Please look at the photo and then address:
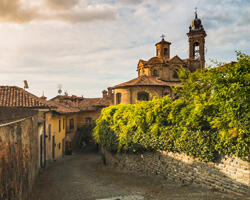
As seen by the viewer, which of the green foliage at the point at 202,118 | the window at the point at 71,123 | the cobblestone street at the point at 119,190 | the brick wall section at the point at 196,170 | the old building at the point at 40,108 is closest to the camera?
the green foliage at the point at 202,118

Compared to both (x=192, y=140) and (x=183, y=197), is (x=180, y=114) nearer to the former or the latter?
(x=192, y=140)

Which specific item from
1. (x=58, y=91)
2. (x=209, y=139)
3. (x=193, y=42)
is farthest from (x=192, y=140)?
(x=58, y=91)

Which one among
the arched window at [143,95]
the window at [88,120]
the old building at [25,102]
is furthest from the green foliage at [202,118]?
the window at [88,120]

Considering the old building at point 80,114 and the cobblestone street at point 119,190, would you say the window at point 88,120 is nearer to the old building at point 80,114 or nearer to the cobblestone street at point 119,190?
the old building at point 80,114

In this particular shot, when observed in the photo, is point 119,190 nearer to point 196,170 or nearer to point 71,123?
point 196,170

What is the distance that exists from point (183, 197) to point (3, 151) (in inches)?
280

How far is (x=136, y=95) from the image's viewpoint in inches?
1177

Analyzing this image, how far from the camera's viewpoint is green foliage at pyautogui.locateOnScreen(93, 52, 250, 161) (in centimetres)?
844

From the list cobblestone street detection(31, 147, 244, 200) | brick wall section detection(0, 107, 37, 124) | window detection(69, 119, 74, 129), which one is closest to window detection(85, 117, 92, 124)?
window detection(69, 119, 74, 129)

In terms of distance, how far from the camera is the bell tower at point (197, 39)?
46156mm

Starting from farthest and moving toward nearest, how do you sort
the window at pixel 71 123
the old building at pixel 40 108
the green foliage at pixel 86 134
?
the green foliage at pixel 86 134 → the window at pixel 71 123 → the old building at pixel 40 108

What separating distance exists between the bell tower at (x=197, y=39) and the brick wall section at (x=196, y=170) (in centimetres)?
3659

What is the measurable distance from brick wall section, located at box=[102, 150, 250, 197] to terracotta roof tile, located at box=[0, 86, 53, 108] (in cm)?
891

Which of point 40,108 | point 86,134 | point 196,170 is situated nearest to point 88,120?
point 86,134
